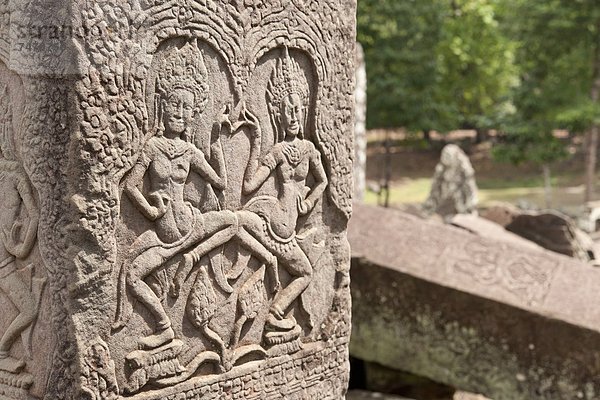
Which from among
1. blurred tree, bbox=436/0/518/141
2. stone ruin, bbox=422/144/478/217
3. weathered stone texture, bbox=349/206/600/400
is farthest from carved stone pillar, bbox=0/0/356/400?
blurred tree, bbox=436/0/518/141

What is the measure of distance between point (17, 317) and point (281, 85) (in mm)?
1253

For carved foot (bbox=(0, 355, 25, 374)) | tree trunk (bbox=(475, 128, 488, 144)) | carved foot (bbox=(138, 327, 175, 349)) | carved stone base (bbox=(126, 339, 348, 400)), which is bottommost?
tree trunk (bbox=(475, 128, 488, 144))

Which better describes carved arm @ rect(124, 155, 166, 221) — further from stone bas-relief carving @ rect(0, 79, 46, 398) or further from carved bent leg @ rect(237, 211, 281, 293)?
carved bent leg @ rect(237, 211, 281, 293)

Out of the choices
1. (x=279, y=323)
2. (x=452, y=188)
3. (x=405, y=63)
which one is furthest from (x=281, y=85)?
(x=405, y=63)

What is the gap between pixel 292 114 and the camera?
351 cm

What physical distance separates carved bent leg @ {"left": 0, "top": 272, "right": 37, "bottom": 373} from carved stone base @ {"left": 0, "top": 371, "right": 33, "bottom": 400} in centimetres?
2

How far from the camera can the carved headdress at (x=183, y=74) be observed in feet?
10.0

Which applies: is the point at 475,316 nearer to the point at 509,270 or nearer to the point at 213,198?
the point at 509,270

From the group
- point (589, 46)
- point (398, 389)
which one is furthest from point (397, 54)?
point (398, 389)

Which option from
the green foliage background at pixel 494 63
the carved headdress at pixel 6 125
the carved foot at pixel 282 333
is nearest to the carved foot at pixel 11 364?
the carved headdress at pixel 6 125

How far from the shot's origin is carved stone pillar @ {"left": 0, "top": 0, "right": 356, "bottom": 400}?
2.88 meters

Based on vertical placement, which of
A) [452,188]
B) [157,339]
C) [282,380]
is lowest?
[452,188]

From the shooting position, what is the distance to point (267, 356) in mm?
3598

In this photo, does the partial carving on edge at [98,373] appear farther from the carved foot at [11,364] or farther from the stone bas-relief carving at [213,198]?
the carved foot at [11,364]
